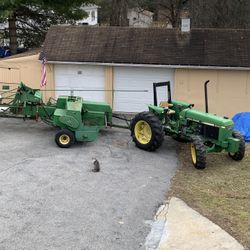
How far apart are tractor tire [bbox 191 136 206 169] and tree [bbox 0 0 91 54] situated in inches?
586

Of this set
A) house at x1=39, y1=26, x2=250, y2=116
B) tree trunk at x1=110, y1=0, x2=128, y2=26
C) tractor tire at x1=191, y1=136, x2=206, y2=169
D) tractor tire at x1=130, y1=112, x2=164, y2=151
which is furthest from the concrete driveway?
tree trunk at x1=110, y1=0, x2=128, y2=26

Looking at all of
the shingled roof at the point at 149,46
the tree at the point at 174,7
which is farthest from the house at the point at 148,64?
the tree at the point at 174,7

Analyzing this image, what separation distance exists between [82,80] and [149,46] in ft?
11.2

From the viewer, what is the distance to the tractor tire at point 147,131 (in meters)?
14.2

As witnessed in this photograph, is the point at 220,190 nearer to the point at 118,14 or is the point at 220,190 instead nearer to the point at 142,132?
the point at 142,132

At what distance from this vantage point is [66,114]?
14.8 metres

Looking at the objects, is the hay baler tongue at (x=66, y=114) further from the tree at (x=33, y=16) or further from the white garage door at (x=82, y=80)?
the tree at (x=33, y=16)

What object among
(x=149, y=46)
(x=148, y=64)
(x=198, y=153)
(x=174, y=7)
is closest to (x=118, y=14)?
(x=149, y=46)

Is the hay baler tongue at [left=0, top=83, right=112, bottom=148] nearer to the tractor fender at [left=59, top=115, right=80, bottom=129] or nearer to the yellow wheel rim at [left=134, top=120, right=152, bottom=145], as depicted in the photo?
the tractor fender at [left=59, top=115, right=80, bottom=129]

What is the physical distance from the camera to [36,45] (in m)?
31.5

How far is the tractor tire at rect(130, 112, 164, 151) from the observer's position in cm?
1423

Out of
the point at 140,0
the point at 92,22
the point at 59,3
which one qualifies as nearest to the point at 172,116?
the point at 59,3

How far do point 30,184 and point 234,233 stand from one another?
4869 millimetres

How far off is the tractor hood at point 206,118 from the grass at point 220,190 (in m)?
1.20
